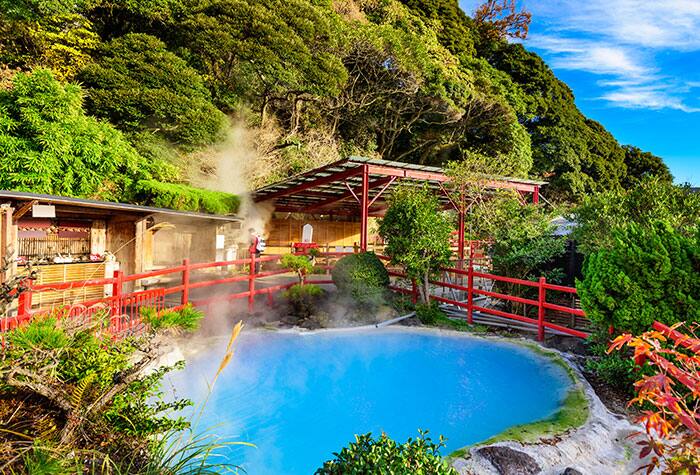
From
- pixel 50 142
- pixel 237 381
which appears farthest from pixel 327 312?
pixel 50 142

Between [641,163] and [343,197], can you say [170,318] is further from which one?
[641,163]

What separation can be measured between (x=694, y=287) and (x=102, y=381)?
5.93 metres

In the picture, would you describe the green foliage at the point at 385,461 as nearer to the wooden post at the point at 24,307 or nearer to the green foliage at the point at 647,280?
the green foliage at the point at 647,280

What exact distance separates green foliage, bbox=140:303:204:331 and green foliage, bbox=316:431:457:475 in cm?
410

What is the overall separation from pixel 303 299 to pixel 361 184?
6235 mm

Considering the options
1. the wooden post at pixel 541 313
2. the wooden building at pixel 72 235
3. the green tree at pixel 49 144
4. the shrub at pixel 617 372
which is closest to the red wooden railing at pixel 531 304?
the wooden post at pixel 541 313

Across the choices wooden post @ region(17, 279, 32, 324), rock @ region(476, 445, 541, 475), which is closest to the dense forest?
wooden post @ region(17, 279, 32, 324)

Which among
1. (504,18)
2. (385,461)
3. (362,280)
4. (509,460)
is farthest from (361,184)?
(504,18)

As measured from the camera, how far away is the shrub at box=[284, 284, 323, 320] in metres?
8.96

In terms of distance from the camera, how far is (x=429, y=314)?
8844 mm

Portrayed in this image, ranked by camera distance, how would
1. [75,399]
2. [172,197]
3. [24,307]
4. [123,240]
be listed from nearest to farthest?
[75,399] → [24,307] → [123,240] → [172,197]

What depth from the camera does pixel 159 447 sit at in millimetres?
2365

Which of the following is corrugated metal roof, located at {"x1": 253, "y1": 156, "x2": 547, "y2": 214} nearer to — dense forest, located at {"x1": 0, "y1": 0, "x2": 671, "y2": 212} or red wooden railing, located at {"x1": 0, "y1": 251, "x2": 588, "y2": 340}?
dense forest, located at {"x1": 0, "y1": 0, "x2": 671, "y2": 212}

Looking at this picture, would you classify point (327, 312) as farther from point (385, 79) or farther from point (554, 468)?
point (385, 79)
